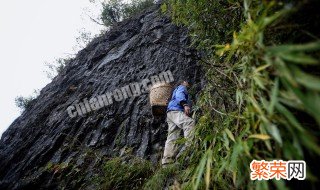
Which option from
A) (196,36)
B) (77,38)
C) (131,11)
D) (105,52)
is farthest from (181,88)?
(77,38)

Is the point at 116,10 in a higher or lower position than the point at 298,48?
higher

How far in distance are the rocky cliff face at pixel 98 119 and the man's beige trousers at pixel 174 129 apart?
0.83 metres

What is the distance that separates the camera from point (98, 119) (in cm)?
750

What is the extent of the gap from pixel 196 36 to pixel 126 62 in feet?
16.6

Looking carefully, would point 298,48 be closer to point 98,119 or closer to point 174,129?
point 174,129

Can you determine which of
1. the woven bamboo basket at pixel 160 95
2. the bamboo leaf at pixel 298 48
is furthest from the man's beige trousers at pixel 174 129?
the bamboo leaf at pixel 298 48

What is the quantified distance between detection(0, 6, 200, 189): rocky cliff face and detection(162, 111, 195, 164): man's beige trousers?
835 millimetres

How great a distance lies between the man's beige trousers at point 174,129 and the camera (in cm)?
475

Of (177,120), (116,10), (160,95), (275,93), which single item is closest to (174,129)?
(177,120)

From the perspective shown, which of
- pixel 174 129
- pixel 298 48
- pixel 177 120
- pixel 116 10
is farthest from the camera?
pixel 116 10

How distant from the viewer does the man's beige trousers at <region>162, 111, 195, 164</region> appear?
475cm

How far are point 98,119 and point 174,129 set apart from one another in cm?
297

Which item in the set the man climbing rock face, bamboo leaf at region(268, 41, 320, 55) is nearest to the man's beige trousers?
the man climbing rock face

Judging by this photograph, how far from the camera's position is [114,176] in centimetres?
517
